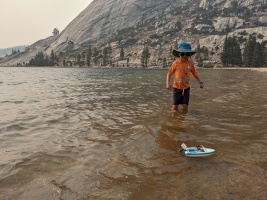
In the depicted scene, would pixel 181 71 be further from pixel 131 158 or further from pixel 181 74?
pixel 131 158

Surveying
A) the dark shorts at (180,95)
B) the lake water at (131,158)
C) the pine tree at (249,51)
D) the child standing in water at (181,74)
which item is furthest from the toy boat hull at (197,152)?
the pine tree at (249,51)

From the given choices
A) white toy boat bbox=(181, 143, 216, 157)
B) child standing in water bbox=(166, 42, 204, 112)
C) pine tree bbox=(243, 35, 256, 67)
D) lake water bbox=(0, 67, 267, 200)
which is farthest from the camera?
pine tree bbox=(243, 35, 256, 67)

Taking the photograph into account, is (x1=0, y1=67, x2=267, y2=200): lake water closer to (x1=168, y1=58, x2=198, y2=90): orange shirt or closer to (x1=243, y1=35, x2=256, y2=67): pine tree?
(x1=168, y1=58, x2=198, y2=90): orange shirt

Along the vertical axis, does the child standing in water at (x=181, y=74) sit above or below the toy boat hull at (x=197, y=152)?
above

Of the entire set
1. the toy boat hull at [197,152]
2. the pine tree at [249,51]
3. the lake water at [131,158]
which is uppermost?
the pine tree at [249,51]

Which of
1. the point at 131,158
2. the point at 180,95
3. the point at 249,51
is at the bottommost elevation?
the point at 131,158

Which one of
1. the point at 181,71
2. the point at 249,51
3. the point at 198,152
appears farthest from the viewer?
the point at 249,51

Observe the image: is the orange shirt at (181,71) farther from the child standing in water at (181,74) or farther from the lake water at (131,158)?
the lake water at (131,158)

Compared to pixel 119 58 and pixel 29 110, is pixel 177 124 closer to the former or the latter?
pixel 29 110

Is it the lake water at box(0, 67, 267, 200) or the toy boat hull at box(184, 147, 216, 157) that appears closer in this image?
the lake water at box(0, 67, 267, 200)

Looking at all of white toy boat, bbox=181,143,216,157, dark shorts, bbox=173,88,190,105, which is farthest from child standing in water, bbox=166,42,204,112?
white toy boat, bbox=181,143,216,157

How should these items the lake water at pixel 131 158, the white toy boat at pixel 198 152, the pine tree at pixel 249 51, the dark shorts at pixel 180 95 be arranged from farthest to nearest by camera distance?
1. the pine tree at pixel 249 51
2. the dark shorts at pixel 180 95
3. the white toy boat at pixel 198 152
4. the lake water at pixel 131 158

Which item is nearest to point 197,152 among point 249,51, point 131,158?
point 131,158

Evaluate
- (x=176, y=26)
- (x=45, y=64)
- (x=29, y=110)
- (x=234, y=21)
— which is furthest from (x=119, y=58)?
(x=29, y=110)
